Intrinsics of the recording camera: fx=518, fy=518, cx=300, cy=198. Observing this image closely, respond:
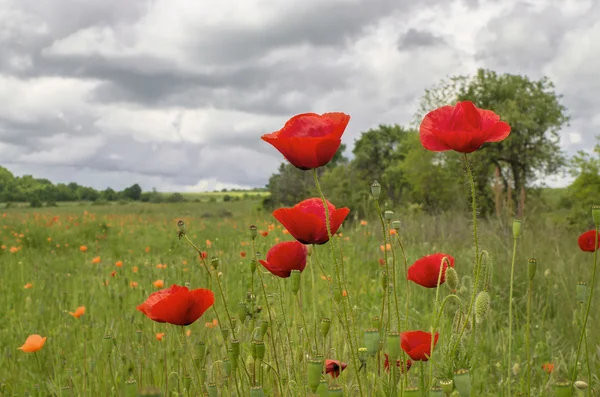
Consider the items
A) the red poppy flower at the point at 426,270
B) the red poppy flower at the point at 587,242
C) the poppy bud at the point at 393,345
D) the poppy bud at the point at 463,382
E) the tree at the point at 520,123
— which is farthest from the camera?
the tree at the point at 520,123

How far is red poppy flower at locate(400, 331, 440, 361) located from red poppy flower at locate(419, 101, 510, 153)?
0.48m

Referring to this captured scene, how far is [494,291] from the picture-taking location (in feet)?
14.3

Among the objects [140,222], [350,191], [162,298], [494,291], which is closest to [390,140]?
[350,191]

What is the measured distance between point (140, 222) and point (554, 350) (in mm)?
11062

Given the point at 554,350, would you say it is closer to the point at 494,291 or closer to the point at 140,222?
the point at 494,291

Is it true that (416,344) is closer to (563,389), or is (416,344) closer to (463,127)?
(563,389)

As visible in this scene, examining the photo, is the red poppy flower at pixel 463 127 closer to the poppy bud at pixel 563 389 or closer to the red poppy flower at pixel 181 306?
the poppy bud at pixel 563 389

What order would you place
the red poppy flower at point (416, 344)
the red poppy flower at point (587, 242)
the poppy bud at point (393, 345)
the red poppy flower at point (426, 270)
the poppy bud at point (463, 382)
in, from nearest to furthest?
1. the poppy bud at point (463, 382)
2. the poppy bud at point (393, 345)
3. the red poppy flower at point (416, 344)
4. the red poppy flower at point (426, 270)
5. the red poppy flower at point (587, 242)

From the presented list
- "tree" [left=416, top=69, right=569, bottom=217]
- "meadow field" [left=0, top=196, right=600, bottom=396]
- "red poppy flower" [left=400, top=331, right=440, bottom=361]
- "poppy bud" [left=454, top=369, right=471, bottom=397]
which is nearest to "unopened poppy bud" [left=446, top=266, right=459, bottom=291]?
"meadow field" [left=0, top=196, right=600, bottom=396]

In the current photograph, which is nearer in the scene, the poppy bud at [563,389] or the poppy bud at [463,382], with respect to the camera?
the poppy bud at [463,382]

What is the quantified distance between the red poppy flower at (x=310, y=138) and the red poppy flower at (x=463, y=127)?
0.23m

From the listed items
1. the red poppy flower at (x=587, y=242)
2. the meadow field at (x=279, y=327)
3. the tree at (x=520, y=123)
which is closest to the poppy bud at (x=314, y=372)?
the meadow field at (x=279, y=327)

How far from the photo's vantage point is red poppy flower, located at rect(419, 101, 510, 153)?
4.17 ft

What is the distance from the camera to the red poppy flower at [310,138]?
1201 millimetres
